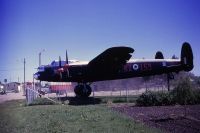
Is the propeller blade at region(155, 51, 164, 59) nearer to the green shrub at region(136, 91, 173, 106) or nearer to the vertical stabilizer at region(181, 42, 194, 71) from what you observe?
the vertical stabilizer at region(181, 42, 194, 71)

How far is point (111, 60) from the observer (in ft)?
77.0

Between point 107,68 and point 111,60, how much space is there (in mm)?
1684

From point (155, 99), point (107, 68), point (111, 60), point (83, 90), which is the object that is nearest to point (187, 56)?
point (107, 68)

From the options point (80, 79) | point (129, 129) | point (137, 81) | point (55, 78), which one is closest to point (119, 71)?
point (80, 79)

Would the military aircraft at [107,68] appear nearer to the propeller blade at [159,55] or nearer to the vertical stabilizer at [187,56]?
the vertical stabilizer at [187,56]

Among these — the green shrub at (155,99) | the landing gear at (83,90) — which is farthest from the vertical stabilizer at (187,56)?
the landing gear at (83,90)

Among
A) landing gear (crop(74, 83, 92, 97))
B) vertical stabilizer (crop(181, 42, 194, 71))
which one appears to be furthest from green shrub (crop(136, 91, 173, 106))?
vertical stabilizer (crop(181, 42, 194, 71))

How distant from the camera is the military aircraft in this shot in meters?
23.2

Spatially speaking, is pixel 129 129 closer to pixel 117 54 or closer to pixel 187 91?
pixel 187 91

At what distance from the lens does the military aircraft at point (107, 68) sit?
2323 cm

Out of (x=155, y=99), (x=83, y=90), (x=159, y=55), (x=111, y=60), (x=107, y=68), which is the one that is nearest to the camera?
(x=155, y=99)

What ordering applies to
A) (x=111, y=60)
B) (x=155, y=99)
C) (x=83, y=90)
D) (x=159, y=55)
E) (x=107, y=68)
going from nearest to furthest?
(x=155, y=99) < (x=111, y=60) < (x=107, y=68) < (x=83, y=90) < (x=159, y=55)

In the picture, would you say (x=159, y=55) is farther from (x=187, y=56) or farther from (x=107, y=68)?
(x=107, y=68)

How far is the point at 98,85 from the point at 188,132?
67228mm
